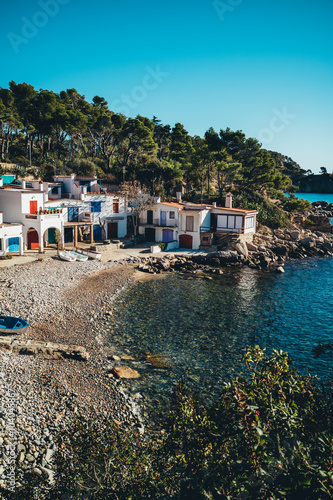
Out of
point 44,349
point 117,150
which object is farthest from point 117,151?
point 44,349

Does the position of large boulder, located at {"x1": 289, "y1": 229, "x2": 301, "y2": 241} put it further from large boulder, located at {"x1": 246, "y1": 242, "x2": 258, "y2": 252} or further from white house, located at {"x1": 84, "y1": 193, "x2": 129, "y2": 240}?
white house, located at {"x1": 84, "y1": 193, "x2": 129, "y2": 240}

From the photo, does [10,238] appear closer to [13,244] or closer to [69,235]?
[13,244]

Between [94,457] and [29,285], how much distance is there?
2274 cm

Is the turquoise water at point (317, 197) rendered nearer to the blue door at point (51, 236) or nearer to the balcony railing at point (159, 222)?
the balcony railing at point (159, 222)

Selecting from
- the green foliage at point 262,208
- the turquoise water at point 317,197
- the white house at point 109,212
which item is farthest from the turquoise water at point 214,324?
the turquoise water at point 317,197

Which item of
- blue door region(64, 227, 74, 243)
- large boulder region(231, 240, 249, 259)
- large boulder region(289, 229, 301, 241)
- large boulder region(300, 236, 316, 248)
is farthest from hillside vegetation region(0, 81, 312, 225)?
blue door region(64, 227, 74, 243)

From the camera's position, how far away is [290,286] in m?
34.7

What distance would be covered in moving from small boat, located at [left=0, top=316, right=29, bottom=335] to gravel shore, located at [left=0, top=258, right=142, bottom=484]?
620mm

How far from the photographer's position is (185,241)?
47.4m

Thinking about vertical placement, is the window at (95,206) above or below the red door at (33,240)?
above

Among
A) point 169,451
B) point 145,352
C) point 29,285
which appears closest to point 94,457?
point 169,451

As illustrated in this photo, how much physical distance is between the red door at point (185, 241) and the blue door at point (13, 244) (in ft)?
65.5

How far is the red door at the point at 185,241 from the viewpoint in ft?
155

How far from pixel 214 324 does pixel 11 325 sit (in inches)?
507
